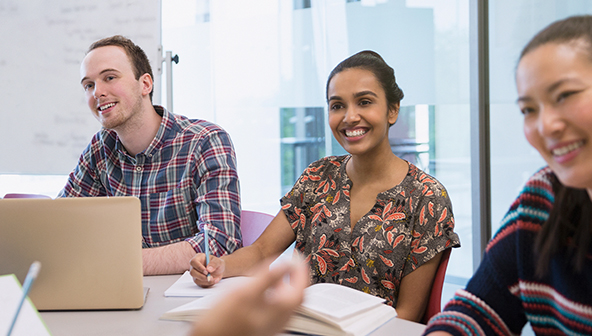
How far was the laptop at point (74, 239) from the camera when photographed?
979mm

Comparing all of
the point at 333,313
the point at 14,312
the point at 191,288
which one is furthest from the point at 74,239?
the point at 333,313

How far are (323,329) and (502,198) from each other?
1.91 meters

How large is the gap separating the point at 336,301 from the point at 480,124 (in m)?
1.82

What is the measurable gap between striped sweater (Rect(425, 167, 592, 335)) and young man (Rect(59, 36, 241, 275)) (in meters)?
0.86

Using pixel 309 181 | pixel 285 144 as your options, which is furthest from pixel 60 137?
pixel 309 181

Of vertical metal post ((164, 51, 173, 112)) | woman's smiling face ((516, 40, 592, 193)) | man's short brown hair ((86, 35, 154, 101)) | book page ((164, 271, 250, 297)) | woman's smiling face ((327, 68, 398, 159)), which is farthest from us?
vertical metal post ((164, 51, 173, 112))

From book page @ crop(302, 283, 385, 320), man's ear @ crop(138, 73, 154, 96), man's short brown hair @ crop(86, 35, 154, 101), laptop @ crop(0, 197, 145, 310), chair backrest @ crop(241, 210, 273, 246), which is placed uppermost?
man's short brown hair @ crop(86, 35, 154, 101)

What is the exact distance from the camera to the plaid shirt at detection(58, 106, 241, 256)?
162 cm

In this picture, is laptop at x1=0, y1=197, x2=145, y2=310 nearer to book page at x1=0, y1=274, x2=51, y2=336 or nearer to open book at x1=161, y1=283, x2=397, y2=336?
book page at x1=0, y1=274, x2=51, y2=336

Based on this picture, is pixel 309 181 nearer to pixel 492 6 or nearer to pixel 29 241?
pixel 29 241

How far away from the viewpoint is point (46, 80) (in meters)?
2.95

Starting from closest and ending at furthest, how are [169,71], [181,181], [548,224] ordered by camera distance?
[548,224], [181,181], [169,71]

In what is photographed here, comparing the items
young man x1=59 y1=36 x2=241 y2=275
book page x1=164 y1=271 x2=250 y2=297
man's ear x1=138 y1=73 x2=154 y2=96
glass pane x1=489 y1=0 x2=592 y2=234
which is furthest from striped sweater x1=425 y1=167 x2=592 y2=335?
glass pane x1=489 y1=0 x2=592 y2=234

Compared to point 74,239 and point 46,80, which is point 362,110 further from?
point 46,80
